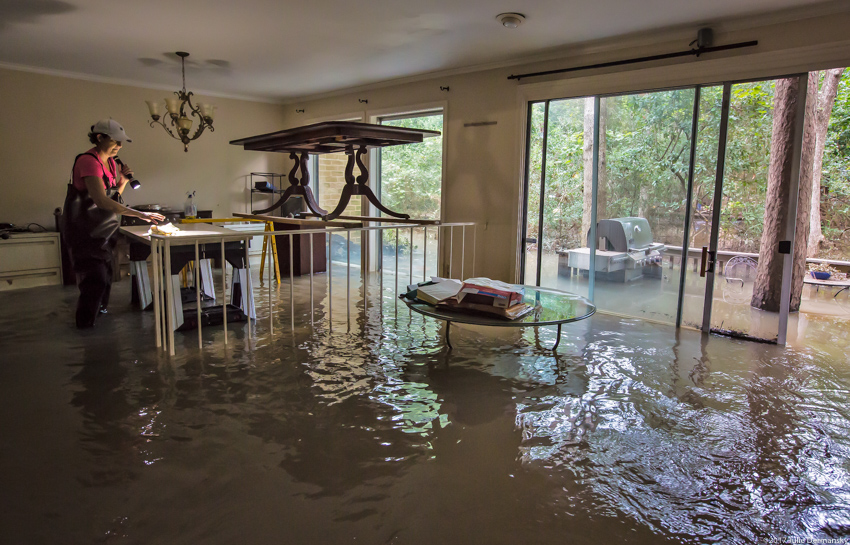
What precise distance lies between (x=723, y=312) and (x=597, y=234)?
119 centimetres

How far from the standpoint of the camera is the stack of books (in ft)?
9.85

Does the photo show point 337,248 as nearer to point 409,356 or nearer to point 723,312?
point 409,356

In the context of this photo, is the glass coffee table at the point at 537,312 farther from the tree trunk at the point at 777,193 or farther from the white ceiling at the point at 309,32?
the white ceiling at the point at 309,32

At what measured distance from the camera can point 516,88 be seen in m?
5.04

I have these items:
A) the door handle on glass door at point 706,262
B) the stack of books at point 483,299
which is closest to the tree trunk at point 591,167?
the door handle on glass door at point 706,262

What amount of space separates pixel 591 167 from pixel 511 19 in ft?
4.95

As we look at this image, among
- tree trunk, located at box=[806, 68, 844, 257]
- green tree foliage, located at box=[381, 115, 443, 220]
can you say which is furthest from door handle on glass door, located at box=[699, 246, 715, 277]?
tree trunk, located at box=[806, 68, 844, 257]

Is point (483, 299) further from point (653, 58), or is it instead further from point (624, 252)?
point (653, 58)

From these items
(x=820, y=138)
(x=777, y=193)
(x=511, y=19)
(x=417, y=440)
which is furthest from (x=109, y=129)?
(x=820, y=138)

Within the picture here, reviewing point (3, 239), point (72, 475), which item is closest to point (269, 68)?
point (3, 239)

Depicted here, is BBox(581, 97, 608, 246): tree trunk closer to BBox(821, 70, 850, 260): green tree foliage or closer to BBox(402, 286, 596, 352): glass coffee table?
BBox(402, 286, 596, 352): glass coffee table

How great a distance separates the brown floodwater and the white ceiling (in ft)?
7.71

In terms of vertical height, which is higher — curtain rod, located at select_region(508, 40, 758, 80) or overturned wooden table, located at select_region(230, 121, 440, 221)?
curtain rod, located at select_region(508, 40, 758, 80)

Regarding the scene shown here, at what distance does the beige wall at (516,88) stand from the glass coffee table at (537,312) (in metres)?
1.71
